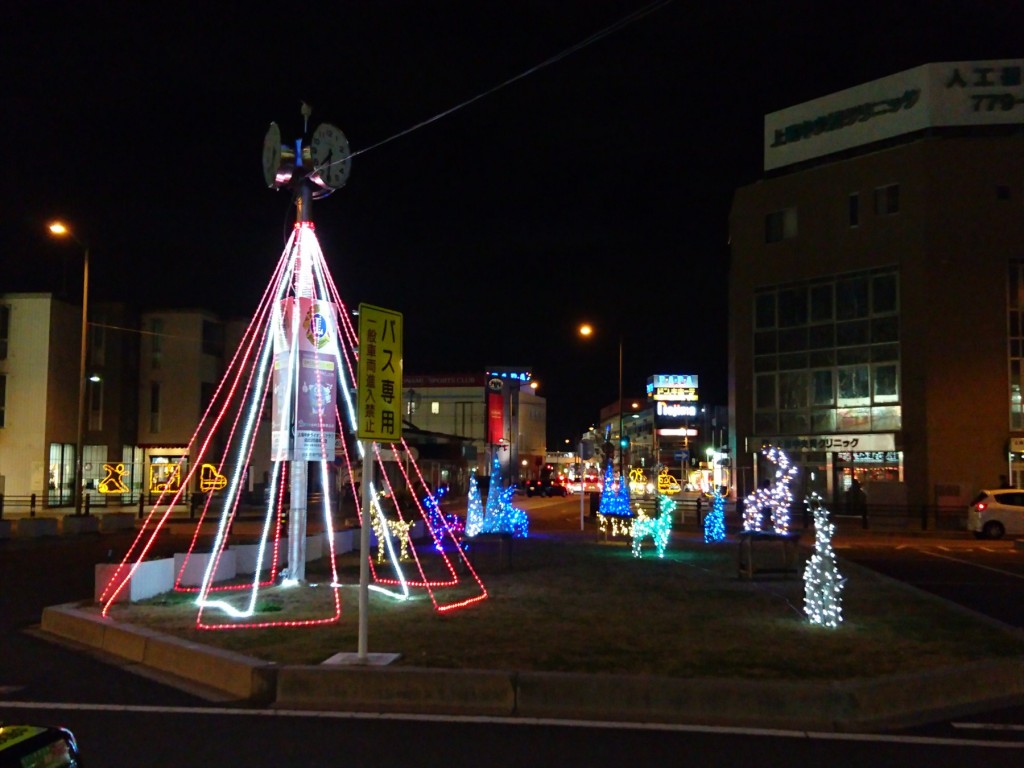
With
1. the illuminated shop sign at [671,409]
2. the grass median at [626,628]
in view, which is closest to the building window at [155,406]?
the grass median at [626,628]

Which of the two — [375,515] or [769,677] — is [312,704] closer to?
[769,677]

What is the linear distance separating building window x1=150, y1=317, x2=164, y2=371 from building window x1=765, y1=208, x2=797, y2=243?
29.5 meters

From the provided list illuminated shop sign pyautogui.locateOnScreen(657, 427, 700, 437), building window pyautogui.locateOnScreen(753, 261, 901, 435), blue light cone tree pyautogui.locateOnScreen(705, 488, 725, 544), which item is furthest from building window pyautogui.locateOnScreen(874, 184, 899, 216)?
illuminated shop sign pyautogui.locateOnScreen(657, 427, 700, 437)

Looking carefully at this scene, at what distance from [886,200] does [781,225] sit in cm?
461

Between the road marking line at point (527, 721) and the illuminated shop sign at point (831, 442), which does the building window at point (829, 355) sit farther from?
the road marking line at point (527, 721)

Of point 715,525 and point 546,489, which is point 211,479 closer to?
point 715,525

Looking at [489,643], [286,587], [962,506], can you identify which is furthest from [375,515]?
[962,506]

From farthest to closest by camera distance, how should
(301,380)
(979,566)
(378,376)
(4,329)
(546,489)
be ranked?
(546,489), (4,329), (979,566), (301,380), (378,376)

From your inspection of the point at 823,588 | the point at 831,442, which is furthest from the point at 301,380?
the point at 831,442

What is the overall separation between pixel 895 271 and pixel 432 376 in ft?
170

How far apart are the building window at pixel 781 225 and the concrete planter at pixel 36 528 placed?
2902 centimetres

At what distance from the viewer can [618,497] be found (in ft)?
81.6

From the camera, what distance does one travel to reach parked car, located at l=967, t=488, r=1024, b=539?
2798 centimetres

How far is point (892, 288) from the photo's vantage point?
35656mm
